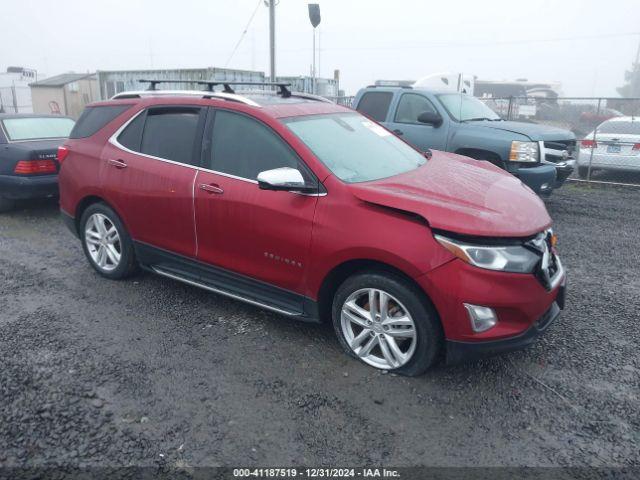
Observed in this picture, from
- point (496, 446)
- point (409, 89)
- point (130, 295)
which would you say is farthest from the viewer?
point (409, 89)

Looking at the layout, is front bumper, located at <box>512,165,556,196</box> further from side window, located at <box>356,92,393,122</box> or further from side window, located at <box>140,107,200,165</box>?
side window, located at <box>140,107,200,165</box>

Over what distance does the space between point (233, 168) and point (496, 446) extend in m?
2.53

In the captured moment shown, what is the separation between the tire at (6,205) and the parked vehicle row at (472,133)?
5530mm

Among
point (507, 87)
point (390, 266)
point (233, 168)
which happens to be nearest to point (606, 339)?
point (390, 266)

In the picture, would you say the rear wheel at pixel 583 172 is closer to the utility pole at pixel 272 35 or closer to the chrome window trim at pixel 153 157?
the utility pole at pixel 272 35

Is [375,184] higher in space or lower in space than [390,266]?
higher

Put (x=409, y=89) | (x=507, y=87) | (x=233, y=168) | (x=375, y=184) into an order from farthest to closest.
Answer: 1. (x=507, y=87)
2. (x=409, y=89)
3. (x=233, y=168)
4. (x=375, y=184)

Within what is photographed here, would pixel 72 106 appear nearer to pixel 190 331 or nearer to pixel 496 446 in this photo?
pixel 190 331

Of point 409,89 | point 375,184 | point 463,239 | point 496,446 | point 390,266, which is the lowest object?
point 496,446

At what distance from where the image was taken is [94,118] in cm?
492

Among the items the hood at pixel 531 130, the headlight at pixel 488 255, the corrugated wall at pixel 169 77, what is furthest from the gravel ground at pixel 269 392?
the corrugated wall at pixel 169 77

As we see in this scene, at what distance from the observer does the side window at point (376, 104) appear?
27.7 feet

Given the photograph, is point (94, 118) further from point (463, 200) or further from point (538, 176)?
point (538, 176)

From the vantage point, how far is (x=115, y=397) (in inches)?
123
